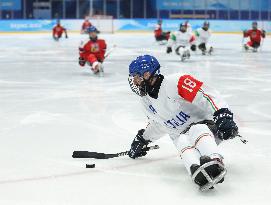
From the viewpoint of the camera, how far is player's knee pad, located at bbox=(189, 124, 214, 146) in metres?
2.93

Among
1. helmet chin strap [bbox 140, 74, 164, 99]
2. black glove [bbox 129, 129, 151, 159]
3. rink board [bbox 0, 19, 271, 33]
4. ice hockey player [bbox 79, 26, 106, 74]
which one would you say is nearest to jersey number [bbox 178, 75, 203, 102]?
helmet chin strap [bbox 140, 74, 164, 99]

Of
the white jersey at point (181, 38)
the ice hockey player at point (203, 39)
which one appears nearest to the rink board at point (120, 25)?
the ice hockey player at point (203, 39)

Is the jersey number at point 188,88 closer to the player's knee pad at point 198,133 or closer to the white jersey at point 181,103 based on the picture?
the white jersey at point 181,103

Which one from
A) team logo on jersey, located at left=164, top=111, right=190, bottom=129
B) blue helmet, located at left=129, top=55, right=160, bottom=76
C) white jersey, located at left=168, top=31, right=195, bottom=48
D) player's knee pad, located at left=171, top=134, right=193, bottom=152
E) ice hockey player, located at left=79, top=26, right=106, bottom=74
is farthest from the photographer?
white jersey, located at left=168, top=31, right=195, bottom=48

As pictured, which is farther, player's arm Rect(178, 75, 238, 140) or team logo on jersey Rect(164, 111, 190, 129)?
team logo on jersey Rect(164, 111, 190, 129)

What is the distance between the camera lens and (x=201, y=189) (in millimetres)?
2916

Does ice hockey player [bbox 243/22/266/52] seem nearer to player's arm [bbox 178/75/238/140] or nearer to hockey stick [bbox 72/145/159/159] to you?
hockey stick [bbox 72/145/159/159]

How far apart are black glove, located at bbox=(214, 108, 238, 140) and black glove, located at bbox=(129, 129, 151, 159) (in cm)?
81

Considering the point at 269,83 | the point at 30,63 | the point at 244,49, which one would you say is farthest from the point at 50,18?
the point at 269,83

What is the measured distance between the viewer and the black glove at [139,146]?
3.72 meters

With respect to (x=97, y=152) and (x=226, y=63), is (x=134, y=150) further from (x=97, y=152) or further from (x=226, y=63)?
(x=226, y=63)

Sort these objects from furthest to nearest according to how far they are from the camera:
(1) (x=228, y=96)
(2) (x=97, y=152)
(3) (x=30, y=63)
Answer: (3) (x=30, y=63) → (1) (x=228, y=96) → (2) (x=97, y=152)

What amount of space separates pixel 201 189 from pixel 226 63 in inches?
392

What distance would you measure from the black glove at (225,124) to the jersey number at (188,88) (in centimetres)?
17
